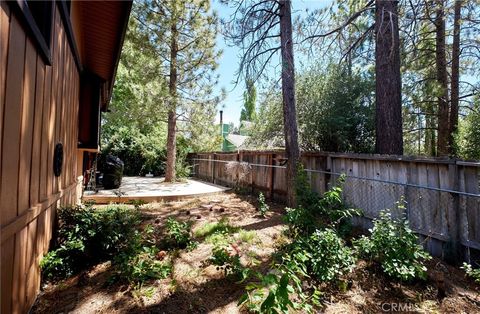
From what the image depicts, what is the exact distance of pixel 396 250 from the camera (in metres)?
3.03

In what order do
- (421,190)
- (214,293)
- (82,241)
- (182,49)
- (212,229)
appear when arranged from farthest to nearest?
(182,49), (212,229), (421,190), (82,241), (214,293)

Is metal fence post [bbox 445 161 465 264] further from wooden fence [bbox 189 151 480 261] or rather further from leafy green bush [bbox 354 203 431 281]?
leafy green bush [bbox 354 203 431 281]

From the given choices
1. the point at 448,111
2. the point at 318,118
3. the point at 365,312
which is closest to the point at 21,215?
the point at 365,312

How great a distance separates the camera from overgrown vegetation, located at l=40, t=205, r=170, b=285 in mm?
2861

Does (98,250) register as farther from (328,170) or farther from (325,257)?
(328,170)

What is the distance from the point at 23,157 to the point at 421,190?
4.61 meters

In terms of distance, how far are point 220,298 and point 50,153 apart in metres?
2.34

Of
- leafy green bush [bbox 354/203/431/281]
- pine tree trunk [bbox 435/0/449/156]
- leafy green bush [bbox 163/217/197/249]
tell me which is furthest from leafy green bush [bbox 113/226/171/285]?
pine tree trunk [bbox 435/0/449/156]

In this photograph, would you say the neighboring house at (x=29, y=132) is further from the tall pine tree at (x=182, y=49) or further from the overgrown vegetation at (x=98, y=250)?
the tall pine tree at (x=182, y=49)

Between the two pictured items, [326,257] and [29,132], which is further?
[326,257]

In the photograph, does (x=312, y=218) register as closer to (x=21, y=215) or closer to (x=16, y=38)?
(x=21, y=215)

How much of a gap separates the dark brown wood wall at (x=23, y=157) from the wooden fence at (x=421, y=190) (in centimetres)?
413

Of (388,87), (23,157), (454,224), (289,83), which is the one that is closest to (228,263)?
(23,157)

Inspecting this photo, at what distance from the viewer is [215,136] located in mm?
12664
